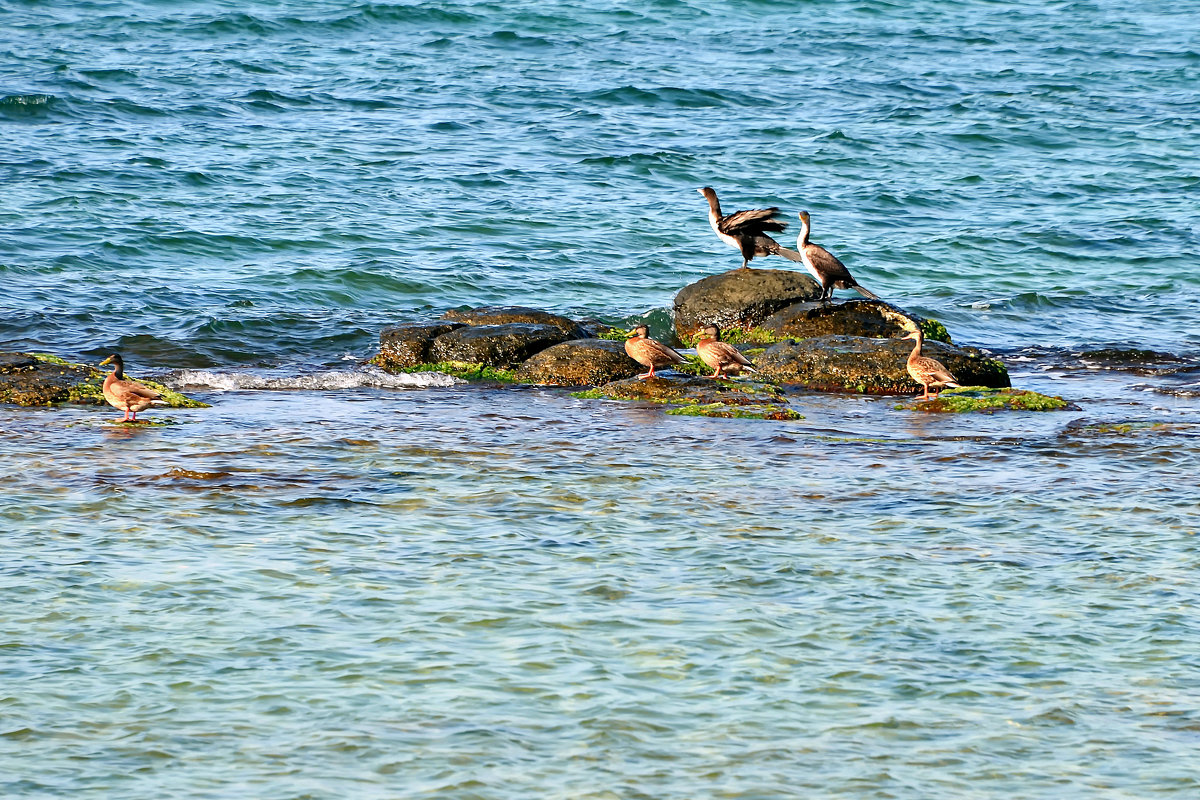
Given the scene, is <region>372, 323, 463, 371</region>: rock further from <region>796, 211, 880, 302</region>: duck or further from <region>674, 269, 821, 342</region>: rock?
<region>796, 211, 880, 302</region>: duck

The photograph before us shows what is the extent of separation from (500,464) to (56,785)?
4.96m

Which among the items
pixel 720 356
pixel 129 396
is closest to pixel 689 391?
pixel 720 356

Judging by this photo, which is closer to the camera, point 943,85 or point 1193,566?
point 1193,566

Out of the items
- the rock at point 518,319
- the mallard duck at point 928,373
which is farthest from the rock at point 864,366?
the rock at point 518,319

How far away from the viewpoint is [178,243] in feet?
64.2

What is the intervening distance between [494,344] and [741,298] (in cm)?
319

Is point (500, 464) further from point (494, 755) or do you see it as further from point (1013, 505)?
point (494, 755)

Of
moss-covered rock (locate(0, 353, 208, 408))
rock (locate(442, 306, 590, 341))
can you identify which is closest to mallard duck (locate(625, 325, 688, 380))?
rock (locate(442, 306, 590, 341))

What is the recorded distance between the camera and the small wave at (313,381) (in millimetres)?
13461

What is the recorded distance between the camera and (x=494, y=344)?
14.3m

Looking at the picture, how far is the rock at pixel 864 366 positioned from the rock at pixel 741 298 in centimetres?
173

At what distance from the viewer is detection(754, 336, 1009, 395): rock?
44.1ft

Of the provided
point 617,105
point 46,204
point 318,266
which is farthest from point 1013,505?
point 617,105

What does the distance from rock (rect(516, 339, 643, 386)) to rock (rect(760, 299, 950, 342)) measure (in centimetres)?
225
